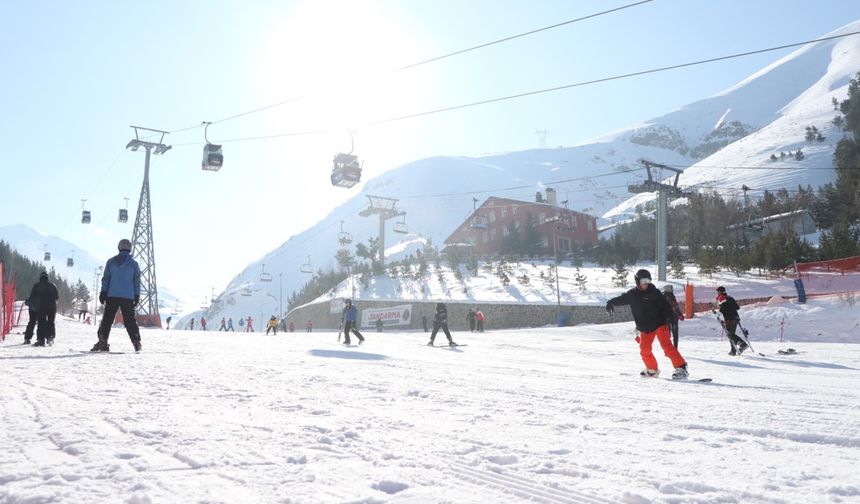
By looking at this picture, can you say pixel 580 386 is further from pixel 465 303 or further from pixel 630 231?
pixel 630 231

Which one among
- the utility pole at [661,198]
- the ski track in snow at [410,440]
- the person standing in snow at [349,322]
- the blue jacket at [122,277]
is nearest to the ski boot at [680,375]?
the ski track in snow at [410,440]

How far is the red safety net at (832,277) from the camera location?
75.8 feet

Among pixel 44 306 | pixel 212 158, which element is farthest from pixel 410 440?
pixel 212 158

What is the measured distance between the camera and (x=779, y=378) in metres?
8.04

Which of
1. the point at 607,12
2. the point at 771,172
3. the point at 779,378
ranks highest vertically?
the point at 771,172

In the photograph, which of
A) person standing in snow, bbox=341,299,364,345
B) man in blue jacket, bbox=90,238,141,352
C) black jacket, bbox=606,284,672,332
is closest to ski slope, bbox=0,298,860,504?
black jacket, bbox=606,284,672,332

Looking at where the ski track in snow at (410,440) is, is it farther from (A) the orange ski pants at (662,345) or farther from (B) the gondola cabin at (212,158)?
(B) the gondola cabin at (212,158)

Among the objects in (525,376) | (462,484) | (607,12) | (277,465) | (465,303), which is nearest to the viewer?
(462,484)

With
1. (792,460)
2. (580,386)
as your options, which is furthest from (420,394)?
(792,460)

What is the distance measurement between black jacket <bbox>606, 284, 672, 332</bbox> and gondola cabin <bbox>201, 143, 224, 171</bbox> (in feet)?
66.5

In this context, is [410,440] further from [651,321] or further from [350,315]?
[350,315]

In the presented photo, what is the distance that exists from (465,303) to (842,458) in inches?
1480

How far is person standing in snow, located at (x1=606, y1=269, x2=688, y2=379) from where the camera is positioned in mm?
7996

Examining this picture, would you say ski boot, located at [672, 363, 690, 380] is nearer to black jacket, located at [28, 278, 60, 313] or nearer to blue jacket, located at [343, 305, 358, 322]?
black jacket, located at [28, 278, 60, 313]
